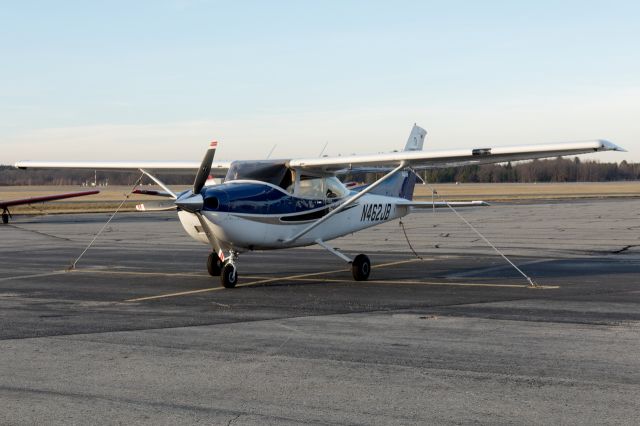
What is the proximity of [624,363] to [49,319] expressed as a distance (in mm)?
7186

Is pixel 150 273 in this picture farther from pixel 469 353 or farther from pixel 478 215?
pixel 478 215

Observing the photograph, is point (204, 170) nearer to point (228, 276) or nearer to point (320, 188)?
point (228, 276)

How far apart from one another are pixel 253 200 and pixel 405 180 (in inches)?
220

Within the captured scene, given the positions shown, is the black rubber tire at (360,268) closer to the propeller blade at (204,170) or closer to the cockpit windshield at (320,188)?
the cockpit windshield at (320,188)

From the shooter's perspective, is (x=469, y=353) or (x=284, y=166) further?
(x=284, y=166)

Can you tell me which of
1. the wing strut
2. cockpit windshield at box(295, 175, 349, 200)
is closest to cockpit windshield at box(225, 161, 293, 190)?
cockpit windshield at box(295, 175, 349, 200)

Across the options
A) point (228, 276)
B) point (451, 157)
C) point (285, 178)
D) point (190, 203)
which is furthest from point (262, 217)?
point (451, 157)

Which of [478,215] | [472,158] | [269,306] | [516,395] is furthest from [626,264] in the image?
[478,215]

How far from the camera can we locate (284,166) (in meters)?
15.5

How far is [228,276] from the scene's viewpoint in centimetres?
1434

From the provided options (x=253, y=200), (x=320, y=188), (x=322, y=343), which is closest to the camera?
(x=322, y=343)

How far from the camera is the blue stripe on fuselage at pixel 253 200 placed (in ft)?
46.1

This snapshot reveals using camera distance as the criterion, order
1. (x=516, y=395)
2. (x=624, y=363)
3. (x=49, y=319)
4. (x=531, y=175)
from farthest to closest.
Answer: (x=531, y=175), (x=49, y=319), (x=624, y=363), (x=516, y=395)

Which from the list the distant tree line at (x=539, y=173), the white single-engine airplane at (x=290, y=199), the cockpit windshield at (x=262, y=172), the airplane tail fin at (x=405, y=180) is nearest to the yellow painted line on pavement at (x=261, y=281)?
the white single-engine airplane at (x=290, y=199)
